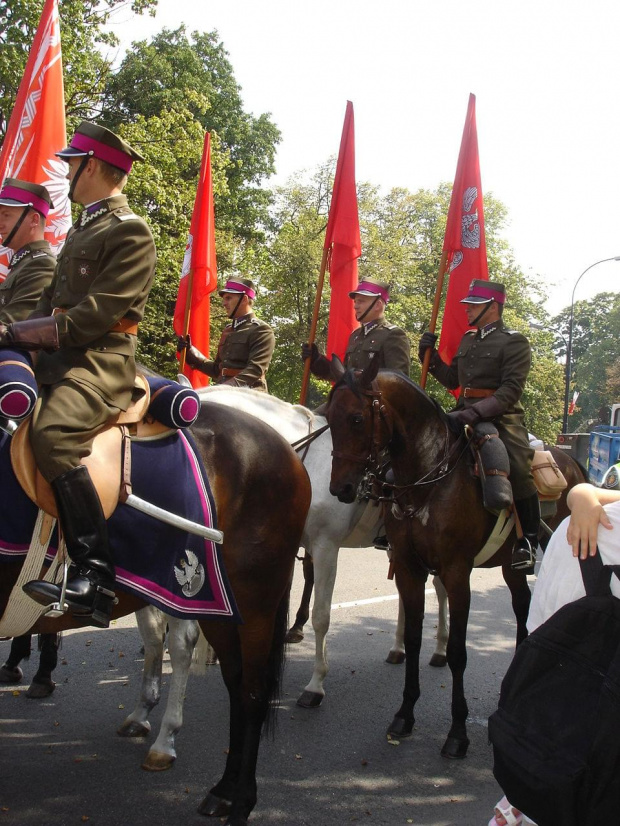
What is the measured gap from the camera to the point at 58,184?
6.94 m

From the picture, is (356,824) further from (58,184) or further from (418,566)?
(58,184)

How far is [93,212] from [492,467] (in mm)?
2973

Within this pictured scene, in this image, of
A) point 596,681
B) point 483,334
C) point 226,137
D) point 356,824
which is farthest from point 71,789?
point 226,137

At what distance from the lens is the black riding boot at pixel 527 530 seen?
17.8ft

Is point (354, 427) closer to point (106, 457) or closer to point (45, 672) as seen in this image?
point (106, 457)

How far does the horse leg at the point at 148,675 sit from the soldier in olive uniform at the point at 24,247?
6.33ft

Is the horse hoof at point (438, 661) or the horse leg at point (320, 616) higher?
the horse leg at point (320, 616)

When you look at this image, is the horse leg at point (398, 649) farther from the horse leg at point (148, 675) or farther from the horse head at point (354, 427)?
the horse leg at point (148, 675)

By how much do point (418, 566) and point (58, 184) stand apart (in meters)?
4.73

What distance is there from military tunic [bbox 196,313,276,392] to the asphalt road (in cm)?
243

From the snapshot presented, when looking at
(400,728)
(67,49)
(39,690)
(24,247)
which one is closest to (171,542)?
(24,247)

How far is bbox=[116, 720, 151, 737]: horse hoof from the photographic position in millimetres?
4500

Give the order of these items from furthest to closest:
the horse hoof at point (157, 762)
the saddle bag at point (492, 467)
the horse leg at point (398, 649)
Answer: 1. the horse leg at point (398, 649)
2. the saddle bag at point (492, 467)
3. the horse hoof at point (157, 762)

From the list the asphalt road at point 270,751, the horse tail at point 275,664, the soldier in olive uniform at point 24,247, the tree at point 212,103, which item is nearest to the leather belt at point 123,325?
the soldier in olive uniform at point 24,247
